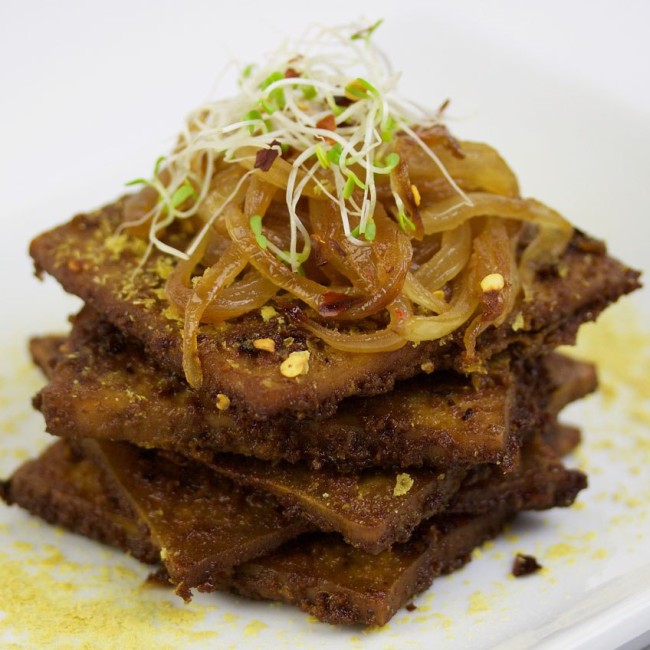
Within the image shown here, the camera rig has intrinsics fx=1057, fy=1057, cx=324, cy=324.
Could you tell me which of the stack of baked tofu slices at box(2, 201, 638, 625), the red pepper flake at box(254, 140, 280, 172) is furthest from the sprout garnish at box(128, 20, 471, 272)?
the stack of baked tofu slices at box(2, 201, 638, 625)

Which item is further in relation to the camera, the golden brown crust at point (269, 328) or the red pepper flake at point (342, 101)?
the red pepper flake at point (342, 101)

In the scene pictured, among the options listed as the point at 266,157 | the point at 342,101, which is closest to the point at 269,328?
the point at 266,157

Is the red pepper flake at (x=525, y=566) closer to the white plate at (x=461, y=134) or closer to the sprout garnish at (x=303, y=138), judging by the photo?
the white plate at (x=461, y=134)

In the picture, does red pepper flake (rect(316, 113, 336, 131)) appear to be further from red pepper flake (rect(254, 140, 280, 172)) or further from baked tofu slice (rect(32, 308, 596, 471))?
baked tofu slice (rect(32, 308, 596, 471))

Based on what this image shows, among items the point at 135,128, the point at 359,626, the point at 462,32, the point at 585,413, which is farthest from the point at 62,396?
the point at 462,32

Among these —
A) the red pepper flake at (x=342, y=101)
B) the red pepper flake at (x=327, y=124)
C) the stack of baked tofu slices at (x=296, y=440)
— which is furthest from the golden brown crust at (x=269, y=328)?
the red pepper flake at (x=342, y=101)

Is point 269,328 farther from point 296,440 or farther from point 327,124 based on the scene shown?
point 327,124
